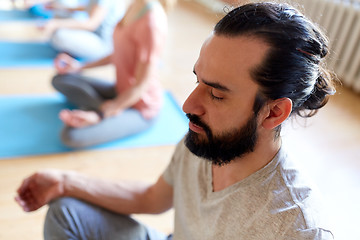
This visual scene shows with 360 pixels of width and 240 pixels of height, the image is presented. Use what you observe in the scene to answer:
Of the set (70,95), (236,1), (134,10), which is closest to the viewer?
(236,1)

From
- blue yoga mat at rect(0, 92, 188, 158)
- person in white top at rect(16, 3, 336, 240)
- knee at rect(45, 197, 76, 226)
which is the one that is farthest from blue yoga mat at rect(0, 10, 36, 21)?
person in white top at rect(16, 3, 336, 240)

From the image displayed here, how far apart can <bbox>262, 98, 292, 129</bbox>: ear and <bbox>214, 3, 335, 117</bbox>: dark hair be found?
0.02 metres

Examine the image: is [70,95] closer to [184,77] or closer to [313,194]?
[184,77]

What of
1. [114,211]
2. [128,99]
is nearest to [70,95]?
[128,99]

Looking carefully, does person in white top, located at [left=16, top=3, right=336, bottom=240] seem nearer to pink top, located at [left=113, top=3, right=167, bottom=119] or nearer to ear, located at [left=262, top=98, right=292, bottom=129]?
ear, located at [left=262, top=98, right=292, bottom=129]

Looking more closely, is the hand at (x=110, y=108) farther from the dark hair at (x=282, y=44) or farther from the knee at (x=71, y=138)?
the dark hair at (x=282, y=44)

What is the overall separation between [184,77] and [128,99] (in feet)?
4.28

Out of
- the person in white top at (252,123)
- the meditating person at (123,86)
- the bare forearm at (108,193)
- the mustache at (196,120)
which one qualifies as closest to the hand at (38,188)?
the bare forearm at (108,193)

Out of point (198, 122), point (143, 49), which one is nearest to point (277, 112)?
point (198, 122)

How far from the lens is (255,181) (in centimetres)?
80

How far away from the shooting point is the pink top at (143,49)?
70.5 inches

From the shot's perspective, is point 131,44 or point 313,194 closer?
point 313,194

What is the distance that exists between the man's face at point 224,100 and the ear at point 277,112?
28 mm

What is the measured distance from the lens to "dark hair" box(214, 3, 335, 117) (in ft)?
2.32
